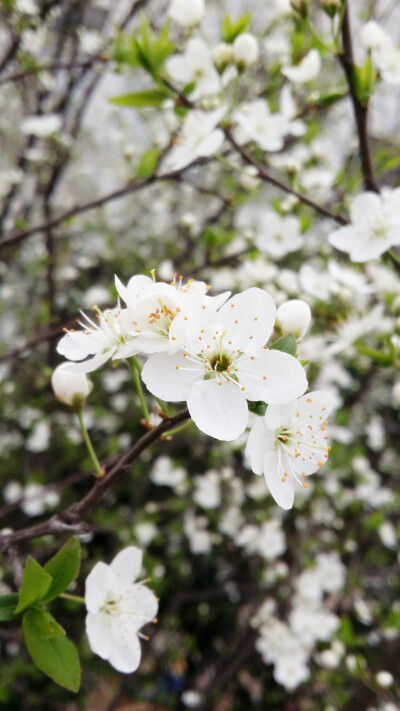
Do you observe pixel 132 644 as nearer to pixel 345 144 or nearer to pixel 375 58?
pixel 375 58

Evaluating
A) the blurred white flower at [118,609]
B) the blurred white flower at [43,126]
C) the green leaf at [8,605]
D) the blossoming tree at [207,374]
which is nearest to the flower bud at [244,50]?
the blossoming tree at [207,374]

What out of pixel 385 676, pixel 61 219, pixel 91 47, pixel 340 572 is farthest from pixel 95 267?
pixel 385 676

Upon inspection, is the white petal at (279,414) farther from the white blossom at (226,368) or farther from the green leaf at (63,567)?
the green leaf at (63,567)

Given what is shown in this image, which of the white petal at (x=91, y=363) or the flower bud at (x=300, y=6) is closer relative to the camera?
the white petal at (x=91, y=363)

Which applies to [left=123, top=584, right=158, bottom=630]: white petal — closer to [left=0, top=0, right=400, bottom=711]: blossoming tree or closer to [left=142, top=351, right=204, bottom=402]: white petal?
[left=0, top=0, right=400, bottom=711]: blossoming tree

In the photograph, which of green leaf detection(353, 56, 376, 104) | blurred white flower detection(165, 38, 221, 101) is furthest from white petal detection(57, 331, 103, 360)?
blurred white flower detection(165, 38, 221, 101)
